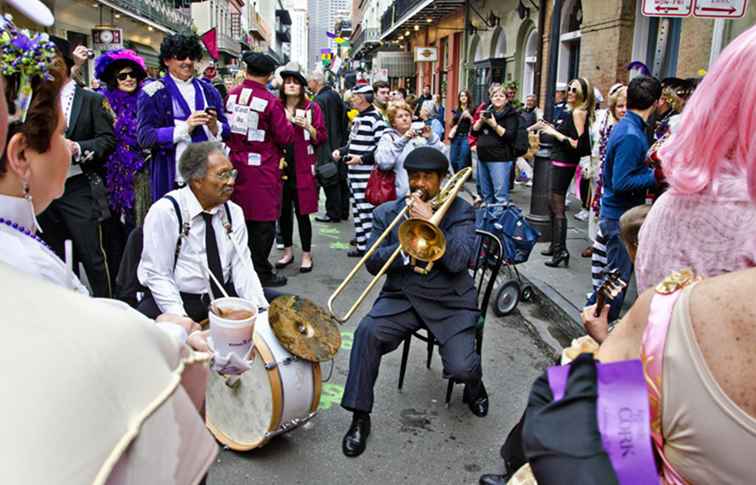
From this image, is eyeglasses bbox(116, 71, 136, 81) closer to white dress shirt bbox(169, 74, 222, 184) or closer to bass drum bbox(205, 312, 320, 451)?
white dress shirt bbox(169, 74, 222, 184)

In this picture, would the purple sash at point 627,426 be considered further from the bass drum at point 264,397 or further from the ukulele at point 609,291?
the bass drum at point 264,397

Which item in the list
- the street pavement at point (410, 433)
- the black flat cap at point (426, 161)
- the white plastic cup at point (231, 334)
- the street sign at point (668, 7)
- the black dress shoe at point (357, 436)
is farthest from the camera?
the street sign at point (668, 7)

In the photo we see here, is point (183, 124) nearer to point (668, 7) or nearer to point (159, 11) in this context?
point (668, 7)

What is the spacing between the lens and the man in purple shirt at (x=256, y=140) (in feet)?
18.4

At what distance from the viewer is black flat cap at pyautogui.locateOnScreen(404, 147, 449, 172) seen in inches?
146

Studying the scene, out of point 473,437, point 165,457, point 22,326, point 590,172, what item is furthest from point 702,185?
point 590,172

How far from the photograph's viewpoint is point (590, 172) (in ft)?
21.3

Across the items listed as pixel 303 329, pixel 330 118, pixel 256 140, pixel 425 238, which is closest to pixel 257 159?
pixel 256 140

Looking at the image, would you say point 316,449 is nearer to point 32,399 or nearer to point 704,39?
point 32,399

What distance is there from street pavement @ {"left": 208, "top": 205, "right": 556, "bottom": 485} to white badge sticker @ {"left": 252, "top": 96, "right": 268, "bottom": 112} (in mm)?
2140

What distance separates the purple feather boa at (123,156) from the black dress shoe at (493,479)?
350 cm

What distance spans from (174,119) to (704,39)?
6459mm

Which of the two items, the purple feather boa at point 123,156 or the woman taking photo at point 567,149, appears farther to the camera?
the woman taking photo at point 567,149

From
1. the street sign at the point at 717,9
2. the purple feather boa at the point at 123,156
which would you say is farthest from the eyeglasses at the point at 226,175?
the street sign at the point at 717,9
